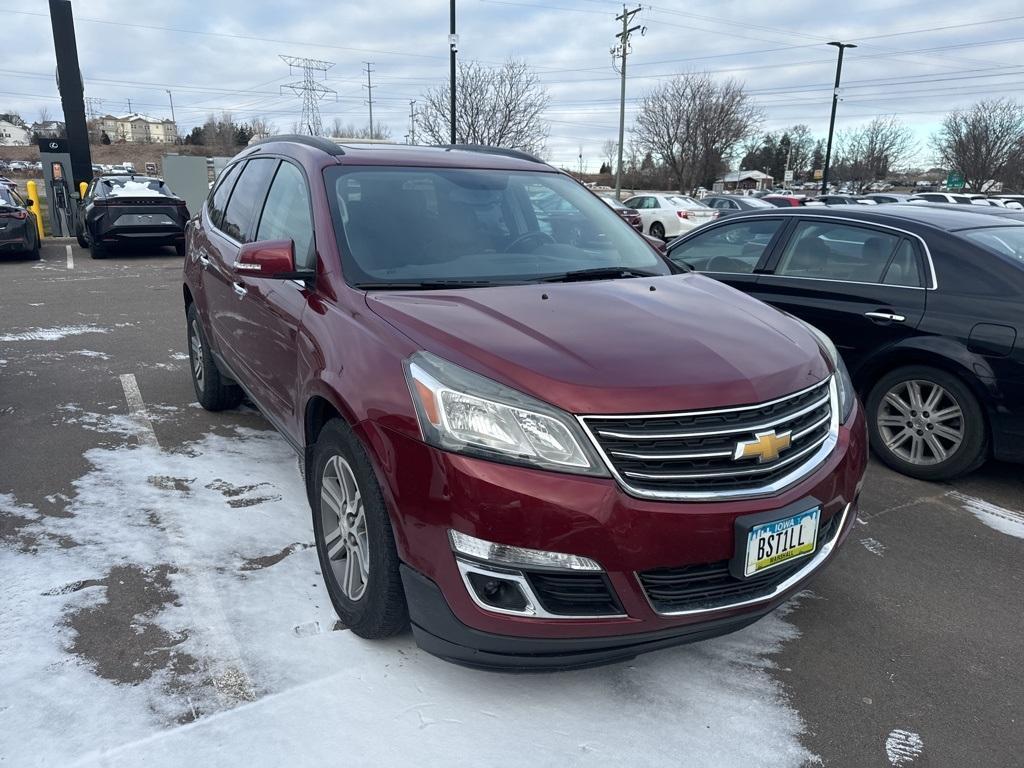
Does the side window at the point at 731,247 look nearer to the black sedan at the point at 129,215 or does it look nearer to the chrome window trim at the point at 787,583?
the chrome window trim at the point at 787,583

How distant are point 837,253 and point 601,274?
255cm

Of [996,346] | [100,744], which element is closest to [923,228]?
[996,346]

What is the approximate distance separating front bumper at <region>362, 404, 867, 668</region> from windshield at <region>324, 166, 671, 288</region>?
0.99 meters

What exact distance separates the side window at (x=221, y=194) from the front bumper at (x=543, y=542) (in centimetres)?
310

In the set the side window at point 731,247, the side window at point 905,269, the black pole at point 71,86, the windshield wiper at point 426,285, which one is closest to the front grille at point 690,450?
the windshield wiper at point 426,285

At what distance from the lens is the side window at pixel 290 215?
325 centimetres

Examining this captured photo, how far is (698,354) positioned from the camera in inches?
95.3

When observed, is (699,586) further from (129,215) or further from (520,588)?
(129,215)

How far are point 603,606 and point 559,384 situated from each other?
2.11 ft

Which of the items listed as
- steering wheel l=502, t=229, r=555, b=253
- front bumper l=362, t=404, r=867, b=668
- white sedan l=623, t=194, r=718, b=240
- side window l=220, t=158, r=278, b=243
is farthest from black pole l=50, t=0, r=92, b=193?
front bumper l=362, t=404, r=867, b=668

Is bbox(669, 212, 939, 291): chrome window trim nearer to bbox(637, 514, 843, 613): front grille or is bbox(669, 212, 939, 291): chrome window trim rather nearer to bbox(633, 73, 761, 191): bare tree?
bbox(637, 514, 843, 613): front grille

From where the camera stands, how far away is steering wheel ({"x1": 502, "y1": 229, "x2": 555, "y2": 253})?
11.3ft

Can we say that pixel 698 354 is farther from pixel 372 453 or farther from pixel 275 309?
pixel 275 309

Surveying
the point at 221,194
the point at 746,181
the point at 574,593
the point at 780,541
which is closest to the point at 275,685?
the point at 574,593
